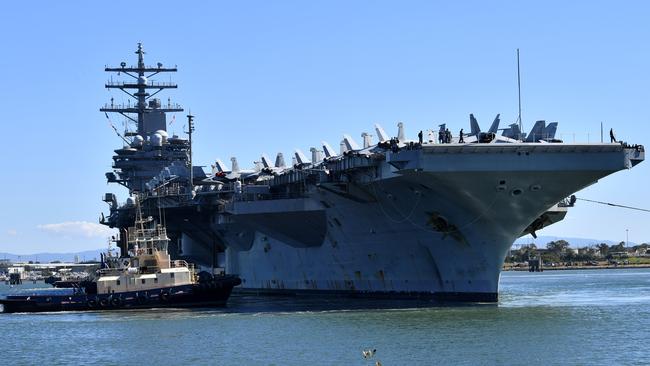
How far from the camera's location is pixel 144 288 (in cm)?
4134

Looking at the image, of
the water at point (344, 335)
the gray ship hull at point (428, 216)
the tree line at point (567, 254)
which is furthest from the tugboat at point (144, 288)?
the tree line at point (567, 254)

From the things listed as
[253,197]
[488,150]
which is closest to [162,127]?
[253,197]

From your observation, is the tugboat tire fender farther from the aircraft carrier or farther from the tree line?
the tree line

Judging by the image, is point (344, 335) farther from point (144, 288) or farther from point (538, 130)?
point (144, 288)

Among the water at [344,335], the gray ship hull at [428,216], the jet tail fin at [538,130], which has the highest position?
the jet tail fin at [538,130]

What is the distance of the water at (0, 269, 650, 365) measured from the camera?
25000mm

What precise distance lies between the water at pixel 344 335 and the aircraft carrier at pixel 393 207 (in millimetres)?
1510

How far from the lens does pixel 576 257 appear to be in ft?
497

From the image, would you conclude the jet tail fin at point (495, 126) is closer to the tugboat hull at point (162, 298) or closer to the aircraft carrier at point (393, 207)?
the aircraft carrier at point (393, 207)

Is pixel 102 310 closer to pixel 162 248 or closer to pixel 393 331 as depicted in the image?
pixel 162 248

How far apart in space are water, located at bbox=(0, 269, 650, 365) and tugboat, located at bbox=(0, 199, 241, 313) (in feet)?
2.84

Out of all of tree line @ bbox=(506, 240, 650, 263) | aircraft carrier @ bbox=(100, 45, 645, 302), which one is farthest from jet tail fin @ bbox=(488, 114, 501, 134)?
tree line @ bbox=(506, 240, 650, 263)

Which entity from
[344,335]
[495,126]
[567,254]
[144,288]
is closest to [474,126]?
[495,126]

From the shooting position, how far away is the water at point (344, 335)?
25000mm
